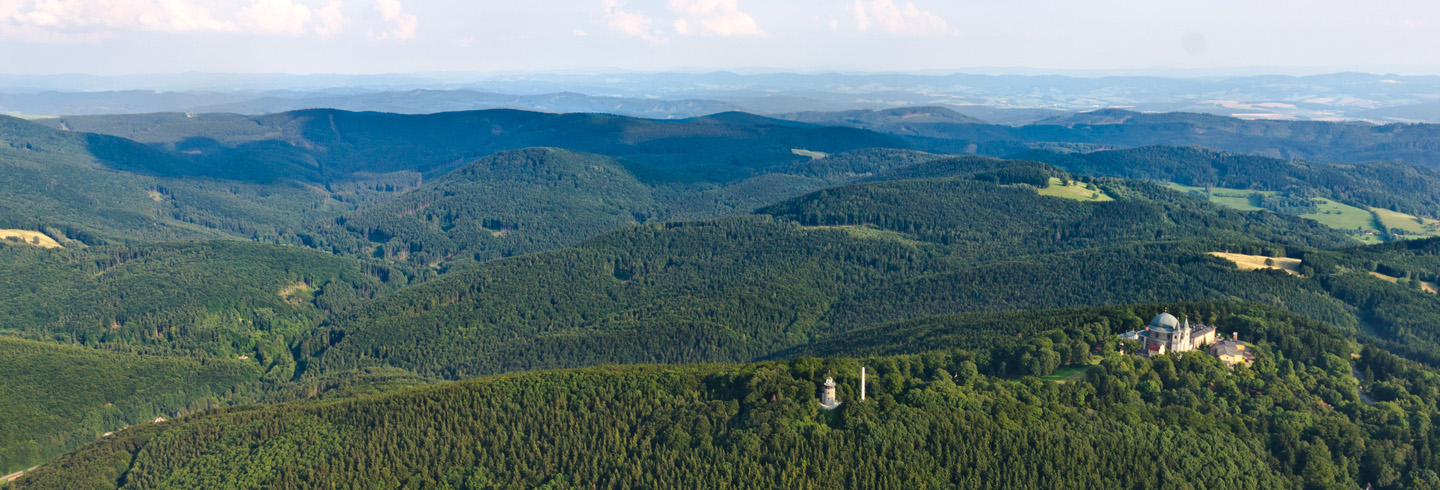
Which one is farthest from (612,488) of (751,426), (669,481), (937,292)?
(937,292)

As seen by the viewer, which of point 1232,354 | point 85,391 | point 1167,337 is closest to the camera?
point 1167,337

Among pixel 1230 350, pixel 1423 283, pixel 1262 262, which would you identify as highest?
pixel 1230 350

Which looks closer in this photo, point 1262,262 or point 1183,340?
point 1183,340

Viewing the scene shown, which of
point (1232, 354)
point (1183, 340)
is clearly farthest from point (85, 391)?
point (1232, 354)

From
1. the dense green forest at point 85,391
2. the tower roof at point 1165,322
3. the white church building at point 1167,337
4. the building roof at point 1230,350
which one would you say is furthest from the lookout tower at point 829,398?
the dense green forest at point 85,391

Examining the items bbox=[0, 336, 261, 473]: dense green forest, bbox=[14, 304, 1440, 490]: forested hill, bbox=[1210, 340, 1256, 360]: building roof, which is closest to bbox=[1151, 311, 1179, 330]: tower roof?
bbox=[14, 304, 1440, 490]: forested hill

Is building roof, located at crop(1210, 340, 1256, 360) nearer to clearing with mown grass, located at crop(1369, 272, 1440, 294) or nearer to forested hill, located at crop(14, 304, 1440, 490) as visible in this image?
forested hill, located at crop(14, 304, 1440, 490)

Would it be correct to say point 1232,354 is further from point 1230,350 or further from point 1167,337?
point 1167,337

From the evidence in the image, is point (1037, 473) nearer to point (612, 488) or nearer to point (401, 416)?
point (612, 488)
